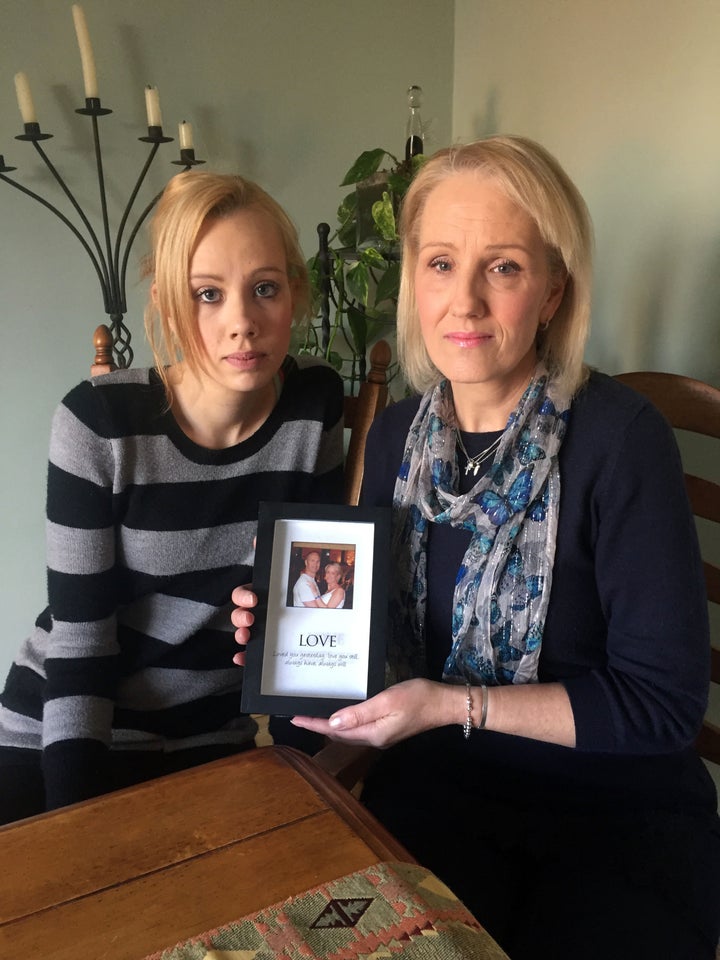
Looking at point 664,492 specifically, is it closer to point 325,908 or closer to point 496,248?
point 496,248

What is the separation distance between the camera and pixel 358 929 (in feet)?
2.03

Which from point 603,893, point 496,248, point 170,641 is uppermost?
point 496,248

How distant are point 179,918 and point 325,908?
0.12m

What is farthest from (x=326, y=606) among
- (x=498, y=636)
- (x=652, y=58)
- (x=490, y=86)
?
(x=490, y=86)

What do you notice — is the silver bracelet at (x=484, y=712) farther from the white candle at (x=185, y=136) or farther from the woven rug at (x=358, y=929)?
the white candle at (x=185, y=136)

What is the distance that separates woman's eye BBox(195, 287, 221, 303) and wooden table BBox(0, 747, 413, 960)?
68cm

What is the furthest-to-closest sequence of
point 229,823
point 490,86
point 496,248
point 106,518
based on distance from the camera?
point 490,86
point 106,518
point 496,248
point 229,823

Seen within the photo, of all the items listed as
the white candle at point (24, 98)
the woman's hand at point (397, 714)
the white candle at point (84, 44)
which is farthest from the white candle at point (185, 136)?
the woman's hand at point (397, 714)

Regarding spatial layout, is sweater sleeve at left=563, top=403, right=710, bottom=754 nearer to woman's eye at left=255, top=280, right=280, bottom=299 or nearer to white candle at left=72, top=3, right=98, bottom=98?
woman's eye at left=255, top=280, right=280, bottom=299

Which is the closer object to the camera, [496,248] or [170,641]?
[496,248]

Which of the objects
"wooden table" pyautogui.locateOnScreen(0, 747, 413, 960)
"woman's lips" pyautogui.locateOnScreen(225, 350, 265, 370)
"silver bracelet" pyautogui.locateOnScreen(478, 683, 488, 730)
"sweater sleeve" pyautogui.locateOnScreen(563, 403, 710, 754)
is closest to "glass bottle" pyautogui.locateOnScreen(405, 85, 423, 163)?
"woman's lips" pyautogui.locateOnScreen(225, 350, 265, 370)

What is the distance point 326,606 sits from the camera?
996mm

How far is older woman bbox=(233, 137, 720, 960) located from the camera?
950 millimetres

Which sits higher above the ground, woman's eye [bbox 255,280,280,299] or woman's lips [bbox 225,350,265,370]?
woman's eye [bbox 255,280,280,299]
